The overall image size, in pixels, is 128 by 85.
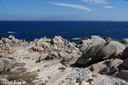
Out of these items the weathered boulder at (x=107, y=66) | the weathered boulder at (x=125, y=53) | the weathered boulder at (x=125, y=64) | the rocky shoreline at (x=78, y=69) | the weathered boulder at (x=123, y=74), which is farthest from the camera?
the weathered boulder at (x=125, y=53)

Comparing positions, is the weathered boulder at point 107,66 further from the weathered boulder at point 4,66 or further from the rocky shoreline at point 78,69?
the weathered boulder at point 4,66

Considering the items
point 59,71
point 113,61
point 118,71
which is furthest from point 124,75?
point 59,71

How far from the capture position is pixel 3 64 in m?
44.3

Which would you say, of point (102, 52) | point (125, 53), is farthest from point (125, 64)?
point (102, 52)

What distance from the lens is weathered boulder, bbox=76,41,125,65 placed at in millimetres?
42875

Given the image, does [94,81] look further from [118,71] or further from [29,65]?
[29,65]

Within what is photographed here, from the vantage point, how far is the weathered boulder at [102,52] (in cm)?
4288

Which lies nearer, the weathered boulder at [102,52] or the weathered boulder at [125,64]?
the weathered boulder at [125,64]

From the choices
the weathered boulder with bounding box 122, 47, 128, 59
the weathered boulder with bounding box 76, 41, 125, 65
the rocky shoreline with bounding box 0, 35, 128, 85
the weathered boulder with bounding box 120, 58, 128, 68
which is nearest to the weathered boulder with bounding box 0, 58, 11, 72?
the rocky shoreline with bounding box 0, 35, 128, 85

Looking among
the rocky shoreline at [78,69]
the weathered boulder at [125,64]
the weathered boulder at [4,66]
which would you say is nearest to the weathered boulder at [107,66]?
the rocky shoreline at [78,69]

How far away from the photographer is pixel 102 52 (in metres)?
43.2

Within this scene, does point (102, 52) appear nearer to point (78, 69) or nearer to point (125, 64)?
point (78, 69)

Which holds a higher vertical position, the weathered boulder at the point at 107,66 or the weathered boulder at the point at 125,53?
the weathered boulder at the point at 125,53

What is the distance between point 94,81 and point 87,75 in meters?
2.18
